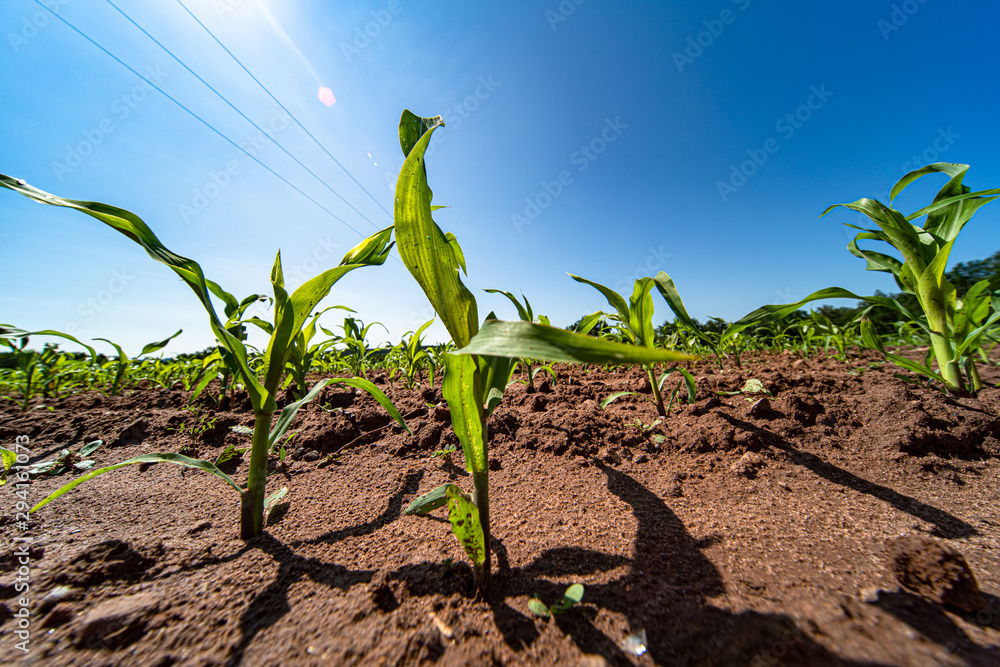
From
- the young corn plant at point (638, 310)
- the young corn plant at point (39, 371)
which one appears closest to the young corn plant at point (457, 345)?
the young corn plant at point (638, 310)

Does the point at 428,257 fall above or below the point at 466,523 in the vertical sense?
above

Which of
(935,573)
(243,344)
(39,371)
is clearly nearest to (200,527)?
(243,344)

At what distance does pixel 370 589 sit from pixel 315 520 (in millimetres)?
389

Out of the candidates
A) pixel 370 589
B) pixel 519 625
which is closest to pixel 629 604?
pixel 519 625

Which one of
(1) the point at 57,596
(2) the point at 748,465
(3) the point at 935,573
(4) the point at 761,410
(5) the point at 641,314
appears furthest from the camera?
(5) the point at 641,314

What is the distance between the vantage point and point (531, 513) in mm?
896

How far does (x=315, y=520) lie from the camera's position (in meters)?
0.94

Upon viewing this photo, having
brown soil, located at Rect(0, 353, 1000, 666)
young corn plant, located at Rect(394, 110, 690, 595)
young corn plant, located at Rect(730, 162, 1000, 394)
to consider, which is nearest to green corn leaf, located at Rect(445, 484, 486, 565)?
young corn plant, located at Rect(394, 110, 690, 595)

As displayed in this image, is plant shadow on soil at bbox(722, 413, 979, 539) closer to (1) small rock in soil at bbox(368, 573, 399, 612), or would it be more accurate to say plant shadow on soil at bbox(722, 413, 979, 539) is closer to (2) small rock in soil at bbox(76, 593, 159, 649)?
(1) small rock in soil at bbox(368, 573, 399, 612)

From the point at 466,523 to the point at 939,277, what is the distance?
204 centimetres

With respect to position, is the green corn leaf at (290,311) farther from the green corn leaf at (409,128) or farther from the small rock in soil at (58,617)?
the small rock in soil at (58,617)

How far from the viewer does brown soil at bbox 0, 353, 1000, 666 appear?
0.51 metres

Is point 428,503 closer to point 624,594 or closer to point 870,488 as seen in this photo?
point 624,594

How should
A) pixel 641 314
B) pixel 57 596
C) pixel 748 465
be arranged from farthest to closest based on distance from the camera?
pixel 641 314, pixel 748 465, pixel 57 596
